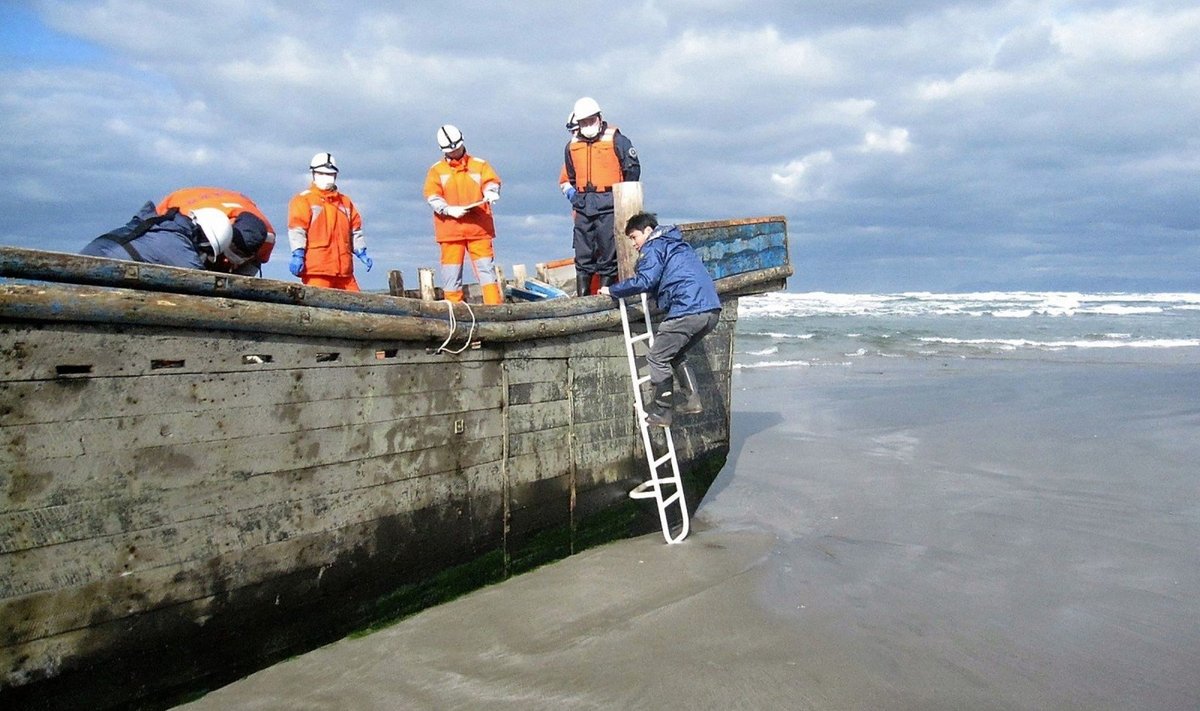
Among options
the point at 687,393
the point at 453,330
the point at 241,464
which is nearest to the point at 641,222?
the point at 687,393

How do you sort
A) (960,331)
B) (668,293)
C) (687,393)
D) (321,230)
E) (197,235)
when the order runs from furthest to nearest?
(960,331) → (321,230) → (687,393) → (668,293) → (197,235)

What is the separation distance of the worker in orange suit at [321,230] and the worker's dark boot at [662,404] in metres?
2.96

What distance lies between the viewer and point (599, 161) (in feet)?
24.8

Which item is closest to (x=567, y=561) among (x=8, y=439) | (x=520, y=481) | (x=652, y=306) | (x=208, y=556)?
(x=520, y=481)

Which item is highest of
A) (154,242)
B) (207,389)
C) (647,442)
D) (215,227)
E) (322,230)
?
(322,230)

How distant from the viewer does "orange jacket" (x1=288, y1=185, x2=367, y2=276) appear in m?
7.05

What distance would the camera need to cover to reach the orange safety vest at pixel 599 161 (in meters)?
7.57

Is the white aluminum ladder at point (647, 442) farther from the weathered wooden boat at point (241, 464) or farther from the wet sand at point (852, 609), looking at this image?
the weathered wooden boat at point (241, 464)

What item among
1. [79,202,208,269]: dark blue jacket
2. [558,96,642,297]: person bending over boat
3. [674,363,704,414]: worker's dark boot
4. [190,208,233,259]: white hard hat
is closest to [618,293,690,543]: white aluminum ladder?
[674,363,704,414]: worker's dark boot

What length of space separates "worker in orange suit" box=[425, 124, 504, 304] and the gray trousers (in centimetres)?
192

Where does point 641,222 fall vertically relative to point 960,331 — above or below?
above

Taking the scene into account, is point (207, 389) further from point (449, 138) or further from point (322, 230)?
point (449, 138)

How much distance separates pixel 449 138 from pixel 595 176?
1.34m

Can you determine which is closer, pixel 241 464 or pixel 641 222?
pixel 241 464
